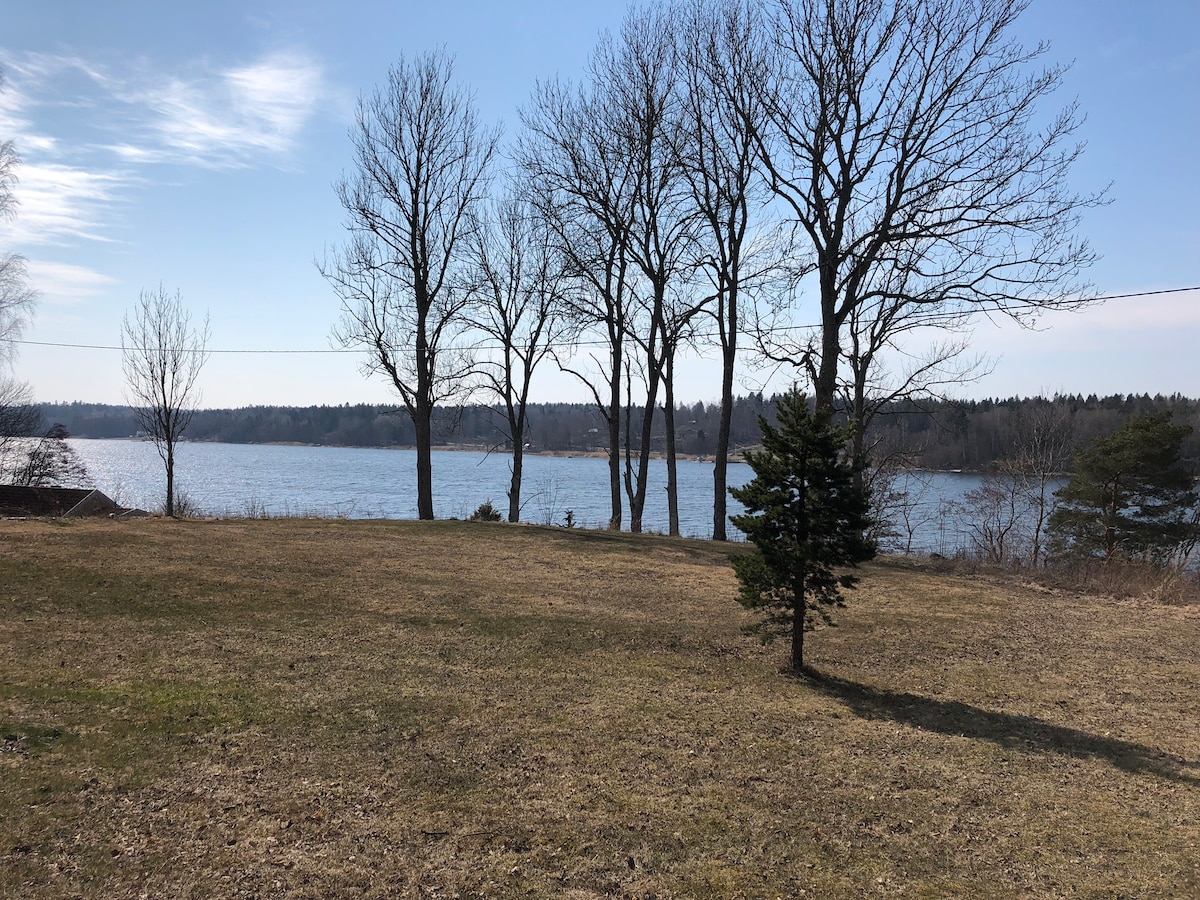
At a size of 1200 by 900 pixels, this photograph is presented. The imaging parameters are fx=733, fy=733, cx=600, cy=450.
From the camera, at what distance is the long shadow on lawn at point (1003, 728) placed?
204 inches

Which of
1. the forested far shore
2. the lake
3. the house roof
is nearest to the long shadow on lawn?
the lake

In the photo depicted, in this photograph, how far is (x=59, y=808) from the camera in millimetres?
3785

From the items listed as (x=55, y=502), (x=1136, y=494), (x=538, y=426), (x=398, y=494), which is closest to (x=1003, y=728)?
(x=1136, y=494)

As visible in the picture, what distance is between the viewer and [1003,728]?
585cm

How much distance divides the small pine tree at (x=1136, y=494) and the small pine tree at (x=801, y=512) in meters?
18.2

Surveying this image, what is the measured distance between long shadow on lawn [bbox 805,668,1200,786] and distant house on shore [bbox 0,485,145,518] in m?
19.5

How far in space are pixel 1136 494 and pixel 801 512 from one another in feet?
69.7

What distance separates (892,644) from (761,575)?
2.68m

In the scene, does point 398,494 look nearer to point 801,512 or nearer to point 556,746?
point 801,512

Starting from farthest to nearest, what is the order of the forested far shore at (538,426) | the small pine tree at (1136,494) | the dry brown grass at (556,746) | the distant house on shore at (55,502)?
the forested far shore at (538,426) < the small pine tree at (1136,494) < the distant house on shore at (55,502) < the dry brown grass at (556,746)

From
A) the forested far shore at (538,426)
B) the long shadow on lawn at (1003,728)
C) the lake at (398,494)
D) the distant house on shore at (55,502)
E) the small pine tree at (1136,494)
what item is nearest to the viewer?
the long shadow on lawn at (1003,728)

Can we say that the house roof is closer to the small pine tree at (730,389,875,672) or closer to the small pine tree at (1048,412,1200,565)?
the small pine tree at (730,389,875,672)

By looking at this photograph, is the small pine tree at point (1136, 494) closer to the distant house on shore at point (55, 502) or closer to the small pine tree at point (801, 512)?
the small pine tree at point (801, 512)

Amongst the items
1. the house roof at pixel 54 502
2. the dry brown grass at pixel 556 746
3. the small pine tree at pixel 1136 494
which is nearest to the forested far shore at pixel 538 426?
the small pine tree at pixel 1136 494
